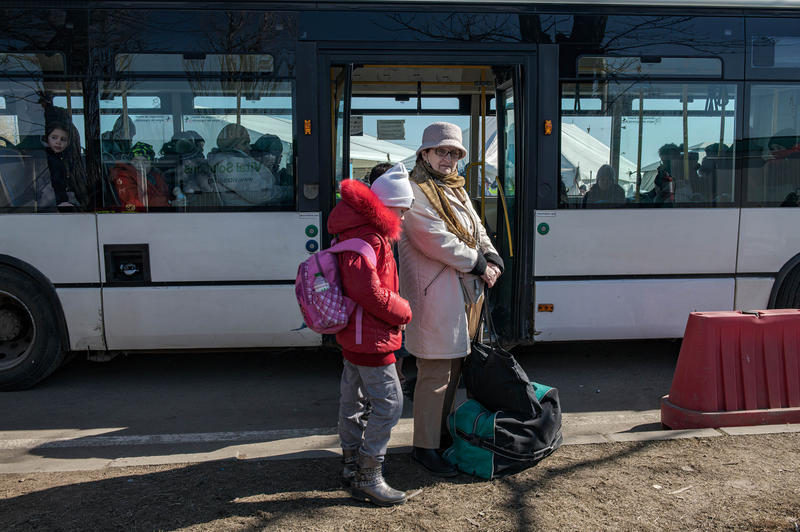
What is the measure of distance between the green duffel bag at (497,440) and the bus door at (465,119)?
1996 millimetres

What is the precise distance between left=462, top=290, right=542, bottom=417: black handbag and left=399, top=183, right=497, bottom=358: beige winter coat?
0.51 feet

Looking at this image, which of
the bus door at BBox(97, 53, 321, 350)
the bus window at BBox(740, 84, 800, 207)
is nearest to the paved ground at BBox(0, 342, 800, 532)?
the bus door at BBox(97, 53, 321, 350)

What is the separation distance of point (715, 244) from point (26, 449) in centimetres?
563

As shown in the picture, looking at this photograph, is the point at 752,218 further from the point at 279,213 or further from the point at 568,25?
the point at 279,213

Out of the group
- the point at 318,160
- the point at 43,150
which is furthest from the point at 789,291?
the point at 43,150

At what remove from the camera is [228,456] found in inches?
158

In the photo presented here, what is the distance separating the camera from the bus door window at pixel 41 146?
5.33m

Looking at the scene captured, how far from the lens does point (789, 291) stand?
5.88m

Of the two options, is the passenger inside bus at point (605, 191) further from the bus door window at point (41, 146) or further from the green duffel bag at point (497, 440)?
the bus door window at point (41, 146)

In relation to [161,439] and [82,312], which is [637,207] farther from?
[82,312]

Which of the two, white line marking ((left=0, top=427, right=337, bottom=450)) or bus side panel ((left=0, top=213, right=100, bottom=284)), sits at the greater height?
bus side panel ((left=0, top=213, right=100, bottom=284))

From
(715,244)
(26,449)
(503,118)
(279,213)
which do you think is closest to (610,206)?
(715,244)

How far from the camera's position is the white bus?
5.34m

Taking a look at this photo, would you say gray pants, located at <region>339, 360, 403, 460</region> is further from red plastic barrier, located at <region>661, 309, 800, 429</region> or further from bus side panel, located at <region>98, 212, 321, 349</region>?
bus side panel, located at <region>98, 212, 321, 349</region>
